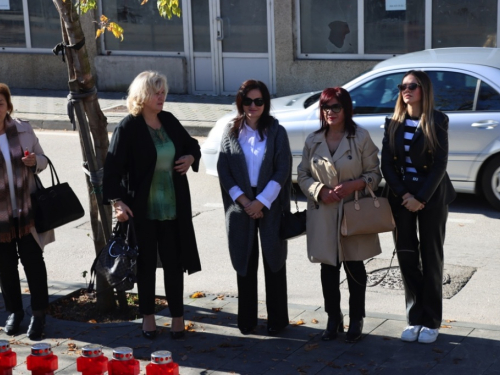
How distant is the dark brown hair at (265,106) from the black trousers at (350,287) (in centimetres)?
104

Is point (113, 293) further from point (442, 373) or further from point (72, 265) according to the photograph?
point (442, 373)

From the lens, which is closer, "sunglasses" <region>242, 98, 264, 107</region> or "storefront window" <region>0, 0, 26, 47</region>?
"sunglasses" <region>242, 98, 264, 107</region>

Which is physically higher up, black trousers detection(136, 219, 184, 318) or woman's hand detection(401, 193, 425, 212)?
woman's hand detection(401, 193, 425, 212)

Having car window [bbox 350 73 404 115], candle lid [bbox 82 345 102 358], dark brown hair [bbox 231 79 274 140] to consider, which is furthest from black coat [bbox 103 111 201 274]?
car window [bbox 350 73 404 115]

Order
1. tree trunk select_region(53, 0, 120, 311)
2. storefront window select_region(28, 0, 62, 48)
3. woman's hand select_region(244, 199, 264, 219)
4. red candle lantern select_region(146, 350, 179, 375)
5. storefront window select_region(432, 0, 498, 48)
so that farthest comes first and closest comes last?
storefront window select_region(28, 0, 62, 48), storefront window select_region(432, 0, 498, 48), tree trunk select_region(53, 0, 120, 311), woman's hand select_region(244, 199, 264, 219), red candle lantern select_region(146, 350, 179, 375)

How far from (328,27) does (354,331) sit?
11741 mm

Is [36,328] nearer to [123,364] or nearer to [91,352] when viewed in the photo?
[91,352]

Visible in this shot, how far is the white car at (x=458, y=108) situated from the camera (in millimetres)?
9398

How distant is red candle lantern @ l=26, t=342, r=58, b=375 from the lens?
13.7 ft

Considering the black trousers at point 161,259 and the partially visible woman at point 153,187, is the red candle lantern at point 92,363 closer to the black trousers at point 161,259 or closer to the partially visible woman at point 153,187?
the partially visible woman at point 153,187

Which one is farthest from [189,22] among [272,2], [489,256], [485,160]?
[489,256]

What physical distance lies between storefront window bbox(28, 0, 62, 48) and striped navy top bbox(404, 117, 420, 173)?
14249mm

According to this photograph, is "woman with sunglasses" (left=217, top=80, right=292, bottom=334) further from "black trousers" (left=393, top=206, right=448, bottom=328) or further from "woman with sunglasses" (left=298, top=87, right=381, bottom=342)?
"black trousers" (left=393, top=206, right=448, bottom=328)

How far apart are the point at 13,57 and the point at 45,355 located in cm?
1565
